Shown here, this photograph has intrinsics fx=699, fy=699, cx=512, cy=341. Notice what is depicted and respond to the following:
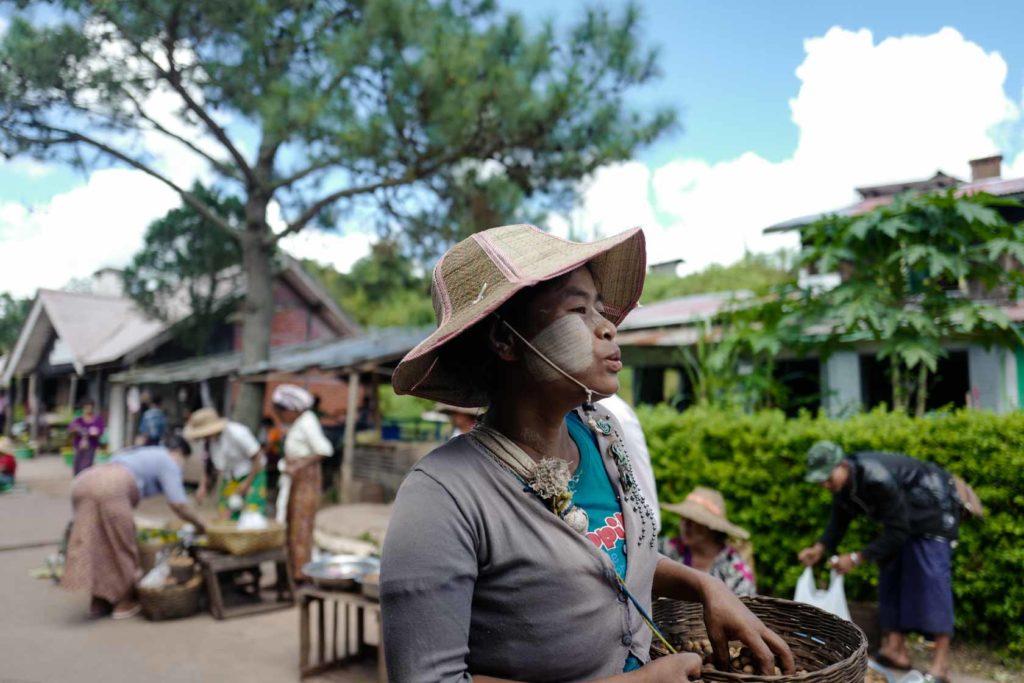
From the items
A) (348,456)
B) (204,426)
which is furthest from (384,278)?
(204,426)

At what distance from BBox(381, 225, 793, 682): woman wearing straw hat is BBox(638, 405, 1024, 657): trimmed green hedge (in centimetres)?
397

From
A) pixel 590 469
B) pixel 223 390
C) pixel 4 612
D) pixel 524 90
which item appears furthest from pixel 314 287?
pixel 590 469

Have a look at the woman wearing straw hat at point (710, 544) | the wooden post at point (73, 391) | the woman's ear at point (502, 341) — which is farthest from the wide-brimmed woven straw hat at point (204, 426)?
the wooden post at point (73, 391)

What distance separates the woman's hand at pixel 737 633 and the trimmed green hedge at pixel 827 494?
154 inches

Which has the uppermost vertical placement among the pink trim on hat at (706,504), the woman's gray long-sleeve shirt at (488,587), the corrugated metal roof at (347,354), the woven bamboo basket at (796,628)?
the corrugated metal roof at (347,354)

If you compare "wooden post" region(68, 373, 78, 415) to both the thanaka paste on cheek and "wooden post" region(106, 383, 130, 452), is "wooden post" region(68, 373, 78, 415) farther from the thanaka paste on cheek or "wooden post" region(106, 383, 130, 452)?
the thanaka paste on cheek

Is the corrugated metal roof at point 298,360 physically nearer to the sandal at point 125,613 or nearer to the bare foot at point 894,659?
the sandal at point 125,613

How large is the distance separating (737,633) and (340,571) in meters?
3.55

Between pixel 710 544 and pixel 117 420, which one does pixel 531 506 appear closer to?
pixel 710 544

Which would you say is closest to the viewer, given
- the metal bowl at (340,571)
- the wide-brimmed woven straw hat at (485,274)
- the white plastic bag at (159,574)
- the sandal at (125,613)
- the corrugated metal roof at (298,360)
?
the wide-brimmed woven straw hat at (485,274)

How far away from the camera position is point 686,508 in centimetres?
373

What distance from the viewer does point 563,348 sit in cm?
131

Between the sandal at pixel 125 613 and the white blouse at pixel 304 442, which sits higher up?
the white blouse at pixel 304 442

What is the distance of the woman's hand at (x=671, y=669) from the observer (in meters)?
1.14
